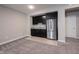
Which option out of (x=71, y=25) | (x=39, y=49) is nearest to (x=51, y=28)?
(x=71, y=25)

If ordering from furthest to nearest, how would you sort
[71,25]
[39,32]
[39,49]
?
[39,32] < [71,25] < [39,49]

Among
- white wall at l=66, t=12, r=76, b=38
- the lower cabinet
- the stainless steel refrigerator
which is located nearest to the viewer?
the stainless steel refrigerator

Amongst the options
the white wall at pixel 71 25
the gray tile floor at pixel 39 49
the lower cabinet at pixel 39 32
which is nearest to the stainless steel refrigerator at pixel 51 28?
the lower cabinet at pixel 39 32

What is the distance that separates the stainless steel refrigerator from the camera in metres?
4.68

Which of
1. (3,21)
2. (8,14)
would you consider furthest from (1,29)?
(8,14)

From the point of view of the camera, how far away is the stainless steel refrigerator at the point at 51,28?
15.3 ft

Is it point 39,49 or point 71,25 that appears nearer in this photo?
point 39,49

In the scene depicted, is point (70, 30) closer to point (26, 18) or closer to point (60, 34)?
point (60, 34)

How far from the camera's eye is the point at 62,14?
3.86 metres

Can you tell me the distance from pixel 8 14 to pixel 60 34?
3.44 m

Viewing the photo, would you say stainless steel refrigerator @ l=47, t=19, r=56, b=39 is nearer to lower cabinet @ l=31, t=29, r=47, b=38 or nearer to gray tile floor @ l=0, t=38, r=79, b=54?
lower cabinet @ l=31, t=29, r=47, b=38

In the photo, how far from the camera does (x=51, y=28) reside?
4812mm

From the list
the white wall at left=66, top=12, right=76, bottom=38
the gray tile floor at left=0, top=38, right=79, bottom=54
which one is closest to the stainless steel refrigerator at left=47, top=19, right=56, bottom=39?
the gray tile floor at left=0, top=38, right=79, bottom=54

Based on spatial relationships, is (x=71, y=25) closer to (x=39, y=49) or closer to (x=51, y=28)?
(x=51, y=28)
